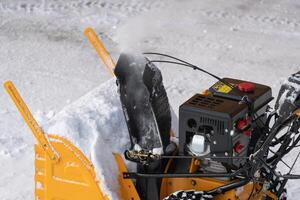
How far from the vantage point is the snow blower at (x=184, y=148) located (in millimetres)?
3758

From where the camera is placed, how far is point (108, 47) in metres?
7.83

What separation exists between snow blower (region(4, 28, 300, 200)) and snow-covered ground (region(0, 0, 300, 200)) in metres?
1.13

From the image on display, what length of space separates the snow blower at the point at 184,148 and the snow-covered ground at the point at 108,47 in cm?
113

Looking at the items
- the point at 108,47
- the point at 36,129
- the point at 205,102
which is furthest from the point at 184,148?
the point at 108,47

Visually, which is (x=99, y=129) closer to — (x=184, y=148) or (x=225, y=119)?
(x=184, y=148)

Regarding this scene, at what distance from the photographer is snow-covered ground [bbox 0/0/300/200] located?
242 inches

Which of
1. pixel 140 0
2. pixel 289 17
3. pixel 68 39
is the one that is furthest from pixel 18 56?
pixel 289 17

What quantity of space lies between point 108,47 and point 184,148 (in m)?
4.07

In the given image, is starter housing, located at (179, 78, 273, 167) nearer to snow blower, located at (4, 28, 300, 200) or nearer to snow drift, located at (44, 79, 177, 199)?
snow blower, located at (4, 28, 300, 200)

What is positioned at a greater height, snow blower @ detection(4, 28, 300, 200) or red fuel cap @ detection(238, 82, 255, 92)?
red fuel cap @ detection(238, 82, 255, 92)

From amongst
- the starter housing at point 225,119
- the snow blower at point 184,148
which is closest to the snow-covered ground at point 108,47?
the snow blower at point 184,148

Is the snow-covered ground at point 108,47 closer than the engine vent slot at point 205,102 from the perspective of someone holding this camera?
No

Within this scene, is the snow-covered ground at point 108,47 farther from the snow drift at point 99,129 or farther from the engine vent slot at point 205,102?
the engine vent slot at point 205,102

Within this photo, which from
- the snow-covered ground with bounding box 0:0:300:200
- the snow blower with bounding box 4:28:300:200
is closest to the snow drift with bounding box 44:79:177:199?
the snow blower with bounding box 4:28:300:200
